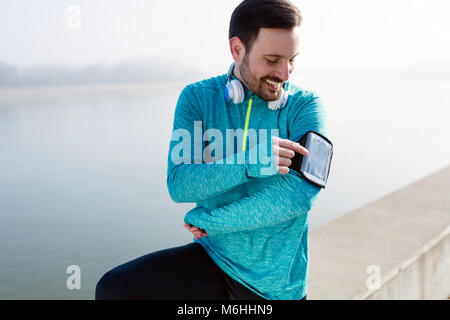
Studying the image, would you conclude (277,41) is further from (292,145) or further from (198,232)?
(198,232)

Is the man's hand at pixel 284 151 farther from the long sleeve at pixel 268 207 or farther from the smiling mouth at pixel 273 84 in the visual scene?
the smiling mouth at pixel 273 84

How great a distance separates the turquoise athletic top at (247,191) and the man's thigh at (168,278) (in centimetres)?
5

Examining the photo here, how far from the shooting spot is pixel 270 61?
50.2 inches

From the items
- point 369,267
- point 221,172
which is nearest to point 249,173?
point 221,172

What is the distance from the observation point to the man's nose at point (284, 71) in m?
1.27

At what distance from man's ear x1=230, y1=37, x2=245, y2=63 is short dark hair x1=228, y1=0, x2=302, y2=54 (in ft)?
0.06

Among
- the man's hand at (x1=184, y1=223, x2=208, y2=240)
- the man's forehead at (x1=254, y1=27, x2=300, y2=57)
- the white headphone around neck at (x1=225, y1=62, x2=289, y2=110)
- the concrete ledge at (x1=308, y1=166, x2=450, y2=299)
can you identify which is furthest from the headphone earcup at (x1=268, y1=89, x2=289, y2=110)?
the concrete ledge at (x1=308, y1=166, x2=450, y2=299)

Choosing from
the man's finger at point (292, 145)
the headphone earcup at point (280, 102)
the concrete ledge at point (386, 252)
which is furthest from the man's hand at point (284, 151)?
the concrete ledge at point (386, 252)

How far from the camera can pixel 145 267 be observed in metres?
1.32

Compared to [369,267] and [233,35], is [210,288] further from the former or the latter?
[369,267]

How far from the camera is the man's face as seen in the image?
4.08 ft
